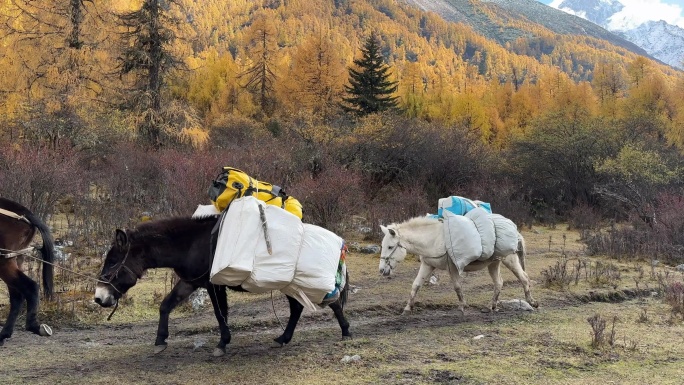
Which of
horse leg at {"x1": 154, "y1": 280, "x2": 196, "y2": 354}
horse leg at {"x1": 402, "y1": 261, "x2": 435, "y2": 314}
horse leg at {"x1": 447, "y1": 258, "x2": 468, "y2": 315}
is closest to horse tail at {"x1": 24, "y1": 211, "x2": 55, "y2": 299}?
horse leg at {"x1": 154, "y1": 280, "x2": 196, "y2": 354}

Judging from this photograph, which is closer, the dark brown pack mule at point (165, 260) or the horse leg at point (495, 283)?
the dark brown pack mule at point (165, 260)

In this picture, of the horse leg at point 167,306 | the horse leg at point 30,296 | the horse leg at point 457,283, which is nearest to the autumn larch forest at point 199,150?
the horse leg at point 30,296

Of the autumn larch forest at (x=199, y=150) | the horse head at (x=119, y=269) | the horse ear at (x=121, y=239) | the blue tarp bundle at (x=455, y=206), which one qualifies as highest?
the blue tarp bundle at (x=455, y=206)

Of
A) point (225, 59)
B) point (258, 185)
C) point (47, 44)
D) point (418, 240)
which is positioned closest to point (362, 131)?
point (47, 44)

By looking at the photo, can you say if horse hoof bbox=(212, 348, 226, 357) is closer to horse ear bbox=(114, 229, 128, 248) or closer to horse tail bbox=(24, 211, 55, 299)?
horse ear bbox=(114, 229, 128, 248)

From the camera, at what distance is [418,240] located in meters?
7.47

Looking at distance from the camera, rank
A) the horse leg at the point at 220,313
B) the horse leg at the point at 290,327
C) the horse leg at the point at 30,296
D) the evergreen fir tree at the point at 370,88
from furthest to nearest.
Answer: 1. the evergreen fir tree at the point at 370,88
2. the horse leg at the point at 290,327
3. the horse leg at the point at 30,296
4. the horse leg at the point at 220,313

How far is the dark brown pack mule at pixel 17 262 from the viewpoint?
212 inches

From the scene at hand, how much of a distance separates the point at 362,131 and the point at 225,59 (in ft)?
114

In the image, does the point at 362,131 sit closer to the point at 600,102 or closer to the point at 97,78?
the point at 97,78

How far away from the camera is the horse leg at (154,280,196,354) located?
511 cm

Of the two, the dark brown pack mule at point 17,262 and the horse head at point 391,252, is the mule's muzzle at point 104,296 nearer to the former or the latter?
the dark brown pack mule at point 17,262

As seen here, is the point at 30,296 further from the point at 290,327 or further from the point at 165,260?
the point at 290,327

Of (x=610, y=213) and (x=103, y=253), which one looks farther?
(x=610, y=213)
